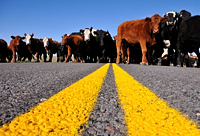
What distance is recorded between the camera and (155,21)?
36.6 ft

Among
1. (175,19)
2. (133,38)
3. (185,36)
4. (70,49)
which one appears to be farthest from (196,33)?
(70,49)

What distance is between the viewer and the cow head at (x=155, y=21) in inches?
432

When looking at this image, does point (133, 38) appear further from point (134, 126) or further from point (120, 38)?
point (134, 126)

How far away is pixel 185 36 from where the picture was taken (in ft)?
38.2

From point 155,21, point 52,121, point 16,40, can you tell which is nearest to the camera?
point 52,121

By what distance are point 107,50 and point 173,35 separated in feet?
34.0

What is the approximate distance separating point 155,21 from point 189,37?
8.54ft

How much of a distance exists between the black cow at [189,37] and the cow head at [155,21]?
5.77 ft

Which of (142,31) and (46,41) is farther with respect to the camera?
(46,41)

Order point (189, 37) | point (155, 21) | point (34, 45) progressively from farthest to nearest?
1. point (34, 45)
2. point (189, 37)
3. point (155, 21)

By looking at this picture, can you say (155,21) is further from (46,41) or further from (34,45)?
(46,41)

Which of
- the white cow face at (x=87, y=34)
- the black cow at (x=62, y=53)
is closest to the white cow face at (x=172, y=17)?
the white cow face at (x=87, y=34)

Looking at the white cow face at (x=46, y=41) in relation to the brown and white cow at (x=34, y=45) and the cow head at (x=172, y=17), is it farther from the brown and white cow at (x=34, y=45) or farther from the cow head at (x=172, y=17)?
the cow head at (x=172, y=17)

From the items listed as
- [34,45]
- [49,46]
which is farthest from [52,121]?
[49,46]
